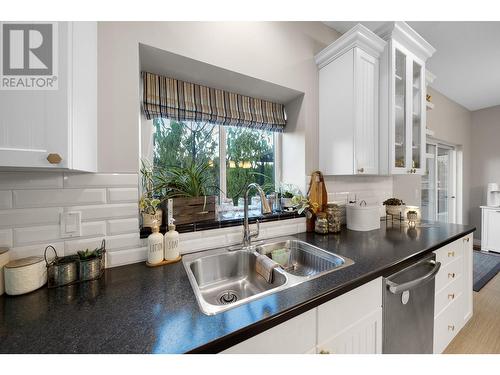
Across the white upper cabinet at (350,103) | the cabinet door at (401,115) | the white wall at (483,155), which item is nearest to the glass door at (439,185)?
the white wall at (483,155)

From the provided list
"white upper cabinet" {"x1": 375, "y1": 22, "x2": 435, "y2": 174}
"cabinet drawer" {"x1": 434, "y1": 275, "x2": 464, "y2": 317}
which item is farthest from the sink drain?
"white upper cabinet" {"x1": 375, "y1": 22, "x2": 435, "y2": 174}

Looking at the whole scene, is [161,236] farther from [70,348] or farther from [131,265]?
[70,348]

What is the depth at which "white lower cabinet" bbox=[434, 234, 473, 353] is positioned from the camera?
131 centimetres

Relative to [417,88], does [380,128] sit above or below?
below

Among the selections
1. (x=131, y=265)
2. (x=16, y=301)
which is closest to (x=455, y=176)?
(x=131, y=265)

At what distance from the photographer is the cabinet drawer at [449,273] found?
4.26 feet

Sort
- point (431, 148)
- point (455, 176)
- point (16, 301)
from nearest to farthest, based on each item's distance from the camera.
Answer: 1. point (16, 301)
2. point (431, 148)
3. point (455, 176)

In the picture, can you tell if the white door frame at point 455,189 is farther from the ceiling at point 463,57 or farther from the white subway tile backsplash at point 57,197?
the white subway tile backsplash at point 57,197

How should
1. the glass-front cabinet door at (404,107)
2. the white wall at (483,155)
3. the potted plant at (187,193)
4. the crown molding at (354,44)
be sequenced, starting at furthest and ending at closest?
the white wall at (483,155), the glass-front cabinet door at (404,107), the crown molding at (354,44), the potted plant at (187,193)

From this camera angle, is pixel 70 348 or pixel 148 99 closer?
pixel 70 348

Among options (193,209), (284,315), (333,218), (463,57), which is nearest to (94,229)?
(193,209)

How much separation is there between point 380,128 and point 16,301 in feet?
7.24

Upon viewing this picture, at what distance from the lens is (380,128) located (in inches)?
64.1

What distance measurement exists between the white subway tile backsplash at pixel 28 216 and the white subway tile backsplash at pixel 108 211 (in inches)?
2.2
